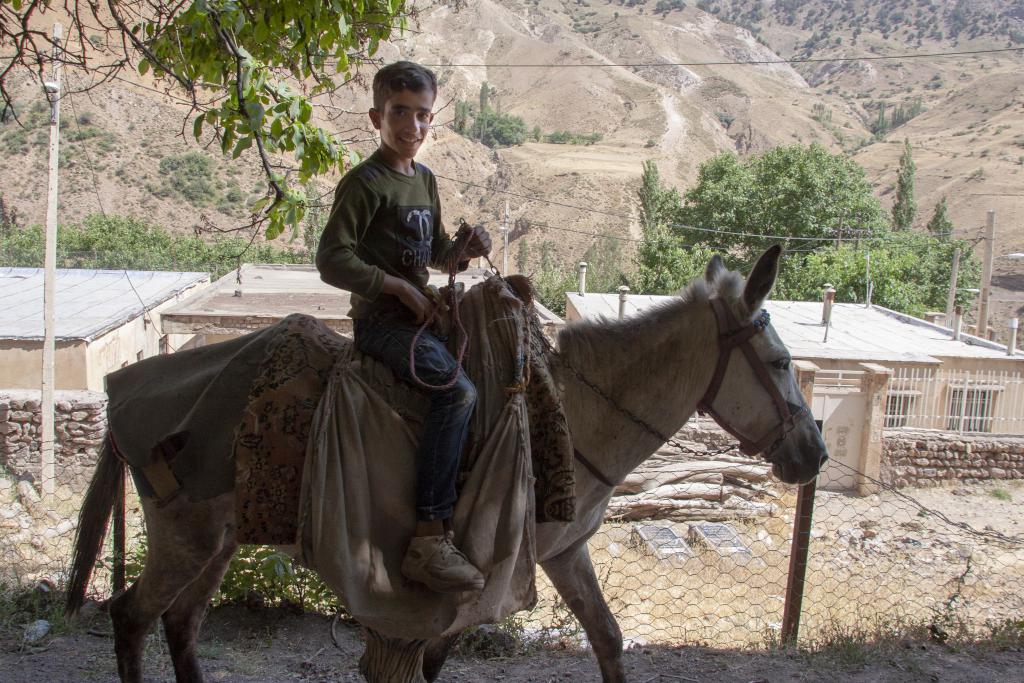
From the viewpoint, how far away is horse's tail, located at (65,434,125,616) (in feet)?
11.0

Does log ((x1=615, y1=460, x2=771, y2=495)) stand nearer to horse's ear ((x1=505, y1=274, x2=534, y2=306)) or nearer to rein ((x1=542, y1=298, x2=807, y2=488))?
rein ((x1=542, y1=298, x2=807, y2=488))

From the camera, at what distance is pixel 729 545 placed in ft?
34.3

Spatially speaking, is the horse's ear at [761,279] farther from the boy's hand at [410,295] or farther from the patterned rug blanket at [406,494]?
the boy's hand at [410,295]

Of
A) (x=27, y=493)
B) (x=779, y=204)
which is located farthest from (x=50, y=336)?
(x=779, y=204)

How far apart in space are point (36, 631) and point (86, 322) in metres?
13.7

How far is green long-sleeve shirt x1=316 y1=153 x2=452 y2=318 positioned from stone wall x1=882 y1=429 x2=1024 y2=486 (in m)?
15.0

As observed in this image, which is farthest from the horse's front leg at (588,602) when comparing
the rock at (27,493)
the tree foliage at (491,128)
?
the tree foliage at (491,128)

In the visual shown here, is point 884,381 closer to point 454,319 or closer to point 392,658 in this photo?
point 454,319

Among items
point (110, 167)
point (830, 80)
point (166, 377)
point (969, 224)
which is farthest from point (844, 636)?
point (830, 80)

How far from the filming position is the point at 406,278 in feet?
9.20

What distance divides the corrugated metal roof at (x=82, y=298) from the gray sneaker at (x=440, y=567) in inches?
552

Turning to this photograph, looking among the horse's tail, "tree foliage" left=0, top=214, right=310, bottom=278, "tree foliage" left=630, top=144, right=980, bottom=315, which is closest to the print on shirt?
the horse's tail

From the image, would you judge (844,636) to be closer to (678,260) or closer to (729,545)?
(729,545)

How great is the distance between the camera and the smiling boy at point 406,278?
253 cm
